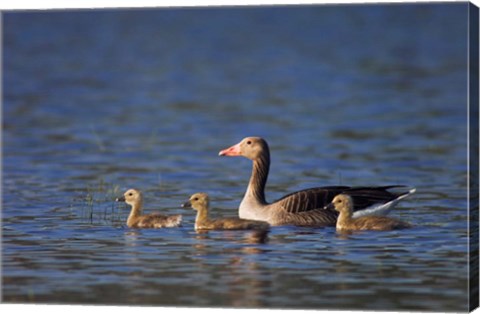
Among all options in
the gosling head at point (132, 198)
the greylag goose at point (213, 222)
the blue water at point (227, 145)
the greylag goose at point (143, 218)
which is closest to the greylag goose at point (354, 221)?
the blue water at point (227, 145)

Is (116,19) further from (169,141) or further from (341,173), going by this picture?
(341,173)

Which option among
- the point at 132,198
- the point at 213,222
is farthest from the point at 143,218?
the point at 213,222

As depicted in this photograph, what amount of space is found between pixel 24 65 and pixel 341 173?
18.4 m

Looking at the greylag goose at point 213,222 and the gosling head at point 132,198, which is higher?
the gosling head at point 132,198

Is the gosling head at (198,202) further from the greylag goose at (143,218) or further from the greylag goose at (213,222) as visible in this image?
the greylag goose at (143,218)

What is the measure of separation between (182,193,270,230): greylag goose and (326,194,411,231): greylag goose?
35.7 inches

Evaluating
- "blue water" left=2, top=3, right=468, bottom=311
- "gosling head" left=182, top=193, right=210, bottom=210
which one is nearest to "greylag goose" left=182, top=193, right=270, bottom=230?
"gosling head" left=182, top=193, right=210, bottom=210

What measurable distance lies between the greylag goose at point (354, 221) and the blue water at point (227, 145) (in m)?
0.22

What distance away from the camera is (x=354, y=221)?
1870 centimetres

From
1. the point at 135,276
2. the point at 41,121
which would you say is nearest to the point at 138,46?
the point at 41,121

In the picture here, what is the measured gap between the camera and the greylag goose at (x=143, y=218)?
62.2 feet

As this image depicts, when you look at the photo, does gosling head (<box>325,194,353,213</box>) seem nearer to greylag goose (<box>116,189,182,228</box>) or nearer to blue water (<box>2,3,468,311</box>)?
blue water (<box>2,3,468,311</box>)

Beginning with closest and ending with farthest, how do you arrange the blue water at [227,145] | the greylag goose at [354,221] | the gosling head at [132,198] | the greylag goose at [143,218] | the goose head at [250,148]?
the blue water at [227,145], the greylag goose at [354,221], the greylag goose at [143,218], the gosling head at [132,198], the goose head at [250,148]

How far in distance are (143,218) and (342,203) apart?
2.44 meters
